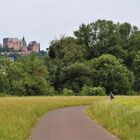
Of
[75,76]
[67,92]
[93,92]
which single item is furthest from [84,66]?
[93,92]

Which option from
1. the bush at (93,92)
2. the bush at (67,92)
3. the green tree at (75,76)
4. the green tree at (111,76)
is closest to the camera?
the bush at (93,92)

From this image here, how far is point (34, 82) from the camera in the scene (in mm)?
109250

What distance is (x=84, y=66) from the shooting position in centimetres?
12100

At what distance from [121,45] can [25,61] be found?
88.9 ft

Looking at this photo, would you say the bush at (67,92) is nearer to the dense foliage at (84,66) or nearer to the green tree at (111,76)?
the dense foliage at (84,66)

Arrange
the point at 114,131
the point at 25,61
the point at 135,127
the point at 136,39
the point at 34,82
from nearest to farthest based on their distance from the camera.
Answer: the point at 135,127 → the point at 114,131 → the point at 34,82 → the point at 25,61 → the point at 136,39

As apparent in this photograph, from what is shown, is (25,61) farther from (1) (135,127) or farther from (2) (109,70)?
(1) (135,127)

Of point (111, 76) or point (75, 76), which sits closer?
point (111, 76)

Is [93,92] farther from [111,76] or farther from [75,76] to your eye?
[75,76]

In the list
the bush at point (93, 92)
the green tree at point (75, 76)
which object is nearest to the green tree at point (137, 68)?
the green tree at point (75, 76)

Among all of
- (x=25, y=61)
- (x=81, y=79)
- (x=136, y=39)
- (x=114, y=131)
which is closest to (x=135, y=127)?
(x=114, y=131)

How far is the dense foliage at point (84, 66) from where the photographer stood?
112m

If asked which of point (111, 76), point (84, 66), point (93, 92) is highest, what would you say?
point (84, 66)

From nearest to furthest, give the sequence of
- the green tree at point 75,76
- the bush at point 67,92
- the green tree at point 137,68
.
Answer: the bush at point 67,92
the green tree at point 75,76
the green tree at point 137,68
